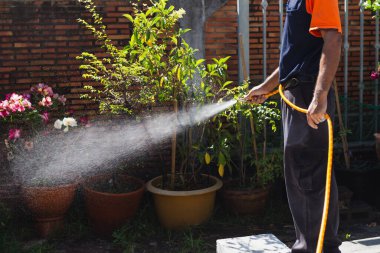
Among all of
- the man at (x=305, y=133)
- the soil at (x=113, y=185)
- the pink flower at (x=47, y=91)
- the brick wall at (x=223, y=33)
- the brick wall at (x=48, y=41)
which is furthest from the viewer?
the brick wall at (x=223, y=33)

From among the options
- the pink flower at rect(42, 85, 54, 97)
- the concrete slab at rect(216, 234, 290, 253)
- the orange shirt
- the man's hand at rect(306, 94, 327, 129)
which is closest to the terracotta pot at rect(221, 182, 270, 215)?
the concrete slab at rect(216, 234, 290, 253)

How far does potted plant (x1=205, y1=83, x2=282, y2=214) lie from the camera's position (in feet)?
17.8

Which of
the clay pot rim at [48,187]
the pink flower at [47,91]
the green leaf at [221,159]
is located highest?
the pink flower at [47,91]

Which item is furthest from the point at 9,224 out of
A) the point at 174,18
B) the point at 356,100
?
the point at 356,100

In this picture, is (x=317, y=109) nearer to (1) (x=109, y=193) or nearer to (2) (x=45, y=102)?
(1) (x=109, y=193)

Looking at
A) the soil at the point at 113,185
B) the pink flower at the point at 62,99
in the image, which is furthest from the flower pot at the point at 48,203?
the pink flower at the point at 62,99

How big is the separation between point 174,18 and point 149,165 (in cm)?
173

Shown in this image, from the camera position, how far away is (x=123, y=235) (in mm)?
5156

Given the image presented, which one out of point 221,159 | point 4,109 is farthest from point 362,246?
point 4,109

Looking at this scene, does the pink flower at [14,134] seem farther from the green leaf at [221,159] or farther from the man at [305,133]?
the man at [305,133]

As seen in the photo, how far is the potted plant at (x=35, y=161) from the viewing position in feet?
16.9

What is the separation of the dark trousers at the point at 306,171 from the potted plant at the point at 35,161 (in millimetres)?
2436

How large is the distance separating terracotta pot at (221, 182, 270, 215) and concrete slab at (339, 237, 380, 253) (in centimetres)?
103

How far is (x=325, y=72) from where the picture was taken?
3.15 meters
